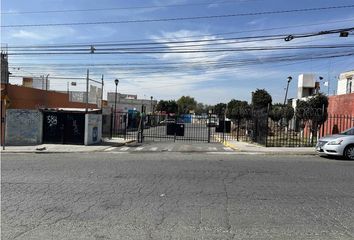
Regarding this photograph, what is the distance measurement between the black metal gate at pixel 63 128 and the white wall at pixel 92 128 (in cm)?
24

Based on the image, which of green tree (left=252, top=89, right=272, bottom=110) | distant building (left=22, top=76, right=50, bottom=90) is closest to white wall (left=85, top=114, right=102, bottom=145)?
distant building (left=22, top=76, right=50, bottom=90)

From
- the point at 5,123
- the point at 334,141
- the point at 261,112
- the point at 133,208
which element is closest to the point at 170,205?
the point at 133,208

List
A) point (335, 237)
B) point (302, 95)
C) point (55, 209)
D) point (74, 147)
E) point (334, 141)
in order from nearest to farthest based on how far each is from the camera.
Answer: point (335, 237)
point (55, 209)
point (334, 141)
point (74, 147)
point (302, 95)

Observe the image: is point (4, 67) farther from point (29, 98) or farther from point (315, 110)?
point (315, 110)

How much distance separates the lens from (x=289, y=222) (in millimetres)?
6809

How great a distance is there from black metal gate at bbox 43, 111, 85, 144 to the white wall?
0.24m

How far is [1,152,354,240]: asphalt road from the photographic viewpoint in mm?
6258

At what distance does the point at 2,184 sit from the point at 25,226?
402 centimetres

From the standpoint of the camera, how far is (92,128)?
81.9 ft

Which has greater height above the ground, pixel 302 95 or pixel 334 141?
pixel 302 95

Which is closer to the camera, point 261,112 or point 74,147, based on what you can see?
point 74,147

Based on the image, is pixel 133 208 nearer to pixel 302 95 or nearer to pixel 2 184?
pixel 2 184

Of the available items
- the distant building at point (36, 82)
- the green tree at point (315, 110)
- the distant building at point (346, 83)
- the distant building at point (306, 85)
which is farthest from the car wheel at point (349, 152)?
the distant building at point (36, 82)

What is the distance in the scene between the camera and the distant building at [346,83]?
41.1m
